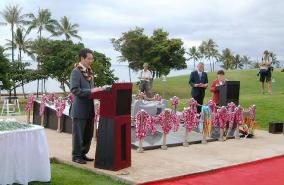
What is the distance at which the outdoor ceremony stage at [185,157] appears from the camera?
6914 mm

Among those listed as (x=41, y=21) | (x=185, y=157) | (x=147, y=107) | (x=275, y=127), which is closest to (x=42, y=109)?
(x=147, y=107)

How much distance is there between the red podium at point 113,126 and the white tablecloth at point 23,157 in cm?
118

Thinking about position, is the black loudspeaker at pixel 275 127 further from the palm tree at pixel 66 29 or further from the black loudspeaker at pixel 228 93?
the palm tree at pixel 66 29

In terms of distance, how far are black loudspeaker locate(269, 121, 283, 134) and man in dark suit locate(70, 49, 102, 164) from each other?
6.10 metres

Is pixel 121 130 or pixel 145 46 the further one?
pixel 145 46

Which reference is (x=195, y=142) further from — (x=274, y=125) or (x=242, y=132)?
(x=274, y=125)

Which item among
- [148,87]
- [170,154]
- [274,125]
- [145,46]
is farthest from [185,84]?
[170,154]

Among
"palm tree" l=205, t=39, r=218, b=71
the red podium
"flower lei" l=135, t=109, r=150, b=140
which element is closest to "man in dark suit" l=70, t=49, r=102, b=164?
the red podium

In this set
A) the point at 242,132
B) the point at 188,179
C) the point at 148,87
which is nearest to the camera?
the point at 188,179

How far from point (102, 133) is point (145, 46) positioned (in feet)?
140

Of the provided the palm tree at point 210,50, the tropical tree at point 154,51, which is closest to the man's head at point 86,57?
the tropical tree at point 154,51

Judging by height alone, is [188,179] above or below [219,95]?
below

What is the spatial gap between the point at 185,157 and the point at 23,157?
11.2 feet

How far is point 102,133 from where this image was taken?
7.13 m
